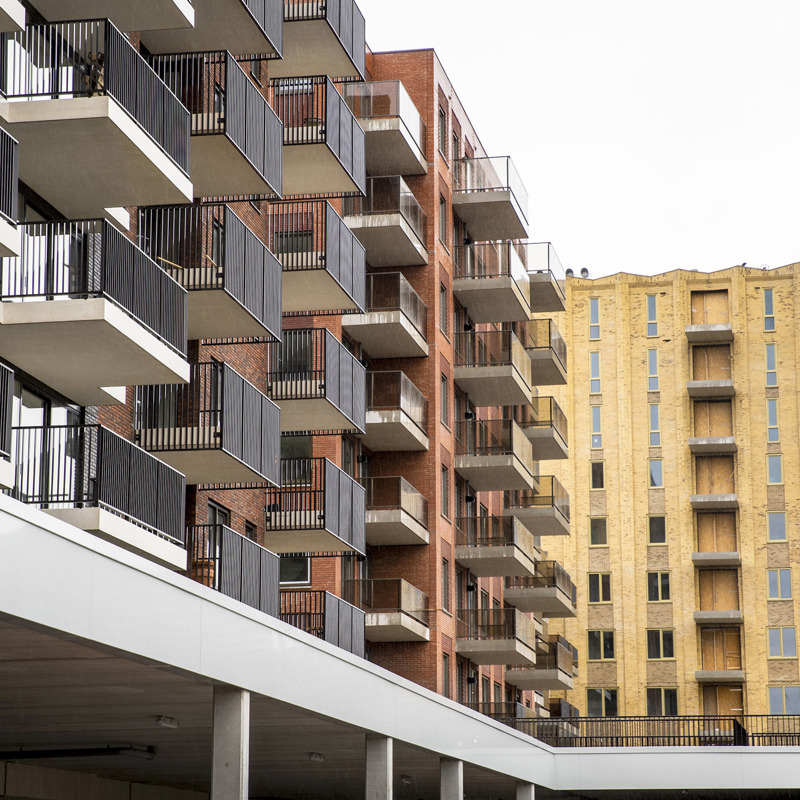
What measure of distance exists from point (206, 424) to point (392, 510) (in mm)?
16533

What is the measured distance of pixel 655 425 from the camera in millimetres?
71312

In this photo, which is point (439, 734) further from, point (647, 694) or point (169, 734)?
point (647, 694)

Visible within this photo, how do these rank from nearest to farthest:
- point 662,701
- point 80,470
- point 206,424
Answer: point 80,470
point 206,424
point 662,701

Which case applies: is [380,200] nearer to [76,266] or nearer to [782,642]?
[76,266]

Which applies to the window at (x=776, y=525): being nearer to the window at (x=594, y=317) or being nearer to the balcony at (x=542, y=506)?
the window at (x=594, y=317)

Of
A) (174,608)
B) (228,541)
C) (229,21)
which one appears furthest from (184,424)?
(174,608)

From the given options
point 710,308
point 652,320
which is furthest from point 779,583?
point 652,320

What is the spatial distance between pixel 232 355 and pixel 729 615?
44.1 metres

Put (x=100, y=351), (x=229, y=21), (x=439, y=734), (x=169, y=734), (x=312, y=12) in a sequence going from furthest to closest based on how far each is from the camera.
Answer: (x=312, y=12) → (x=439, y=734) → (x=229, y=21) → (x=169, y=734) → (x=100, y=351)

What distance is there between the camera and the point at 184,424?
24328 millimetres

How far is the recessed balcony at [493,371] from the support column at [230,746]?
29.4 m

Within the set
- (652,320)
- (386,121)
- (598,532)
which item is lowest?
(598,532)

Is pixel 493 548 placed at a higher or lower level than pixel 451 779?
higher

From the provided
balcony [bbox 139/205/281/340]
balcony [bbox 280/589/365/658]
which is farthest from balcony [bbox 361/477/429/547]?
balcony [bbox 139/205/281/340]
